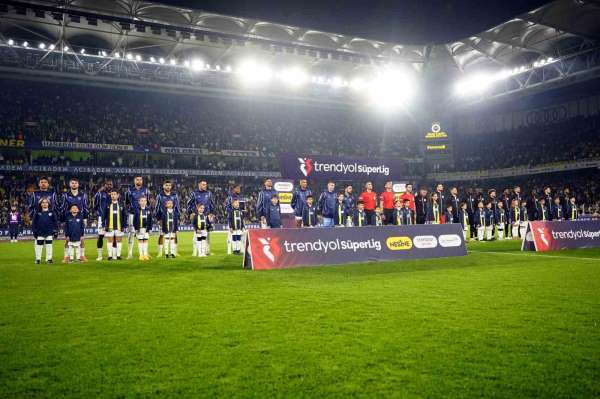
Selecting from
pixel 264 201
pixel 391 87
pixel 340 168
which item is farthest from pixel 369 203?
pixel 391 87

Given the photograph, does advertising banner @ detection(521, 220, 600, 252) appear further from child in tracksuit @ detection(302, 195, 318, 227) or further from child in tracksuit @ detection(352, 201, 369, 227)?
child in tracksuit @ detection(302, 195, 318, 227)

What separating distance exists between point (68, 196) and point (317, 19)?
18.1 metres

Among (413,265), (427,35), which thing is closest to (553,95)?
(427,35)

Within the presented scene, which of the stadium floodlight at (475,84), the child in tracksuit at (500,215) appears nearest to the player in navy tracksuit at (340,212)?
the child in tracksuit at (500,215)

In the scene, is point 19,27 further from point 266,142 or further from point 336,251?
point 336,251

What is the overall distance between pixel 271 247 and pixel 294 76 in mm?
31590

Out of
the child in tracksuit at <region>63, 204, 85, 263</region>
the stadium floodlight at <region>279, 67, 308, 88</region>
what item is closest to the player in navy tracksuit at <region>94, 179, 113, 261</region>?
the child in tracksuit at <region>63, 204, 85, 263</region>

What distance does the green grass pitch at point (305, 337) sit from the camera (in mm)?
3453

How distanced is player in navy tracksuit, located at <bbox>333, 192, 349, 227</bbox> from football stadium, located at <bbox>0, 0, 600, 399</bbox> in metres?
0.06

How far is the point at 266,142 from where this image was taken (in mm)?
47375

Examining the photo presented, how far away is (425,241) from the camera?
42.2ft

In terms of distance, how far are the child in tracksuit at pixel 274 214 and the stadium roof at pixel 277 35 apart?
1570 cm

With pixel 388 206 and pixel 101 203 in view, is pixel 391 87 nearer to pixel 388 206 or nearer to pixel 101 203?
pixel 388 206

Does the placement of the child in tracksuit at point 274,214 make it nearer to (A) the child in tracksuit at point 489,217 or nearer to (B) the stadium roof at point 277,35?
(A) the child in tracksuit at point 489,217
